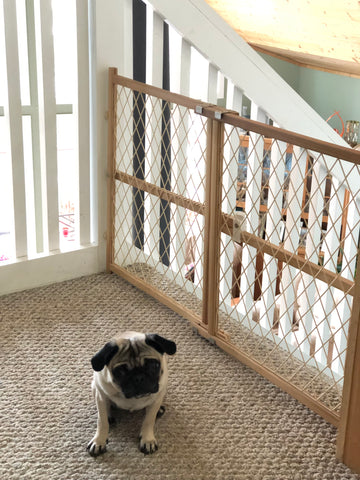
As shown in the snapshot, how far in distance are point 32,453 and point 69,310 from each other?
680mm

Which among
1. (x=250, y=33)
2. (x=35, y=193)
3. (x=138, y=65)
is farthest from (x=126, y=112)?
(x=250, y=33)

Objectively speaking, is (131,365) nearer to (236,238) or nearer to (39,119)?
(236,238)

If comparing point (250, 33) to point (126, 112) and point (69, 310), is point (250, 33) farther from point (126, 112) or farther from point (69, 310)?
point (69, 310)

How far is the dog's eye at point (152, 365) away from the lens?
4.46 ft

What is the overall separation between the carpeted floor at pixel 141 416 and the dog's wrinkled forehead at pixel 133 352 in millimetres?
225

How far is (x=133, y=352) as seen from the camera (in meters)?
1.37

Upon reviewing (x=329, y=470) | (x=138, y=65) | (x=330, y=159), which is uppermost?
(x=138, y=65)

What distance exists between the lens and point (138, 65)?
236cm

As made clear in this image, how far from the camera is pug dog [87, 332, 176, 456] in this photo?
135 centimetres

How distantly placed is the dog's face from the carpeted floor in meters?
0.18

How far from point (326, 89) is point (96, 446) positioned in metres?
5.46

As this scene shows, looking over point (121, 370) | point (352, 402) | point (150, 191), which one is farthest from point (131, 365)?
point (150, 191)

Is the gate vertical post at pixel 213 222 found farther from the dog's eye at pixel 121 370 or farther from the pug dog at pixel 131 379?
the dog's eye at pixel 121 370

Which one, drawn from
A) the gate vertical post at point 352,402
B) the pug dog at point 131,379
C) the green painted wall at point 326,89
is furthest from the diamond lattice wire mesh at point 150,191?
the green painted wall at point 326,89
